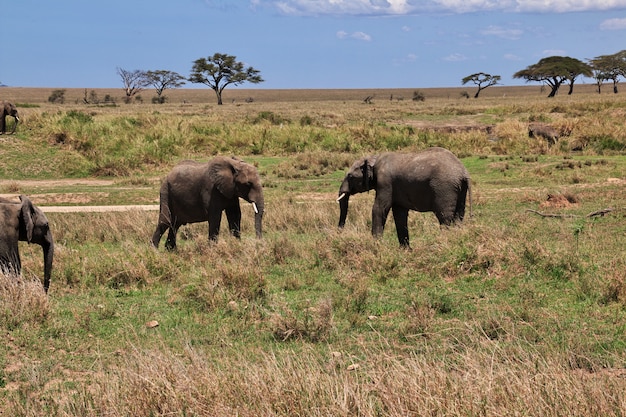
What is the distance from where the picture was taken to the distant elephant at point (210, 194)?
13375 mm

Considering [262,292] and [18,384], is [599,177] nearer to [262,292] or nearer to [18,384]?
[262,292]

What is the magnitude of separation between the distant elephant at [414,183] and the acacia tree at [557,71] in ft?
233

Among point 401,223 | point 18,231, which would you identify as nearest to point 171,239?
point 401,223

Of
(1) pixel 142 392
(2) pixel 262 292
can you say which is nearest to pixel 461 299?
(2) pixel 262 292

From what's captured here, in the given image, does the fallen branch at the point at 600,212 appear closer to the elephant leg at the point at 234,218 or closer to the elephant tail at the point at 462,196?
the elephant tail at the point at 462,196

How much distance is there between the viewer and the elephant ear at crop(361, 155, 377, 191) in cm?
1362

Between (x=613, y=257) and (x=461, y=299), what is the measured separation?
115 inches

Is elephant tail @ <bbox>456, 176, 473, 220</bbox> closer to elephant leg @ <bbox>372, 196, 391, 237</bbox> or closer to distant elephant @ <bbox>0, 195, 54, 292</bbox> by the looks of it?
elephant leg @ <bbox>372, 196, 391, 237</bbox>

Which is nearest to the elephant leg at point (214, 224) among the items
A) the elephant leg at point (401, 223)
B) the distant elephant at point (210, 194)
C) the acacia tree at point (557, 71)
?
the distant elephant at point (210, 194)

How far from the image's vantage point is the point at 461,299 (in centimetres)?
919

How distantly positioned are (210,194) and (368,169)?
290 centimetres

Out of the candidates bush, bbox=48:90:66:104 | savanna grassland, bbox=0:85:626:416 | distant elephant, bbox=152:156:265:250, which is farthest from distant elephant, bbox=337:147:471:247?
bush, bbox=48:90:66:104

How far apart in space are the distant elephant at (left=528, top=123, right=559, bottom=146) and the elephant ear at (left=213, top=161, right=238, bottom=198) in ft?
65.0

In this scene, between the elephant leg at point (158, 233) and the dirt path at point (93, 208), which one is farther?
the dirt path at point (93, 208)
